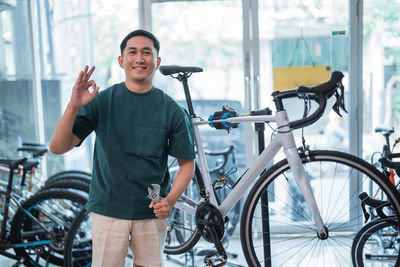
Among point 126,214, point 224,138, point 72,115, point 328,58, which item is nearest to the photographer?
point 72,115

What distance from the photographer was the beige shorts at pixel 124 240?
1.58m

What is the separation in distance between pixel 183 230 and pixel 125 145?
1.10 meters

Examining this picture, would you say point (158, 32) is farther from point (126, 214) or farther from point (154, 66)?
point (126, 214)

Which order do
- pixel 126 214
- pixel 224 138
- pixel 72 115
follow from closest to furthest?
Result: pixel 72 115
pixel 126 214
pixel 224 138

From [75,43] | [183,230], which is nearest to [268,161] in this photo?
[183,230]

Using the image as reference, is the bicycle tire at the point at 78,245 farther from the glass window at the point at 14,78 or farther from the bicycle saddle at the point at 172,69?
the glass window at the point at 14,78

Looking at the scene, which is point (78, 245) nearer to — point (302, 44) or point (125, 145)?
point (125, 145)

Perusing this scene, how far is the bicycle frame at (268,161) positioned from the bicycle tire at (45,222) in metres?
0.76

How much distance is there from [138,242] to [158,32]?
2158 millimetres

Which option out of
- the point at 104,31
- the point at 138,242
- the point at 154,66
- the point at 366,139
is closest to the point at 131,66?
the point at 154,66

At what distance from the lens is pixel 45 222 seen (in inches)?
102

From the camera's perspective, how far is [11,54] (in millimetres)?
3596

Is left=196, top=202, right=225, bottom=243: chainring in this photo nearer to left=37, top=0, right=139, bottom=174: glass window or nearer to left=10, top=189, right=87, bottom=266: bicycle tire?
left=10, top=189, right=87, bottom=266: bicycle tire

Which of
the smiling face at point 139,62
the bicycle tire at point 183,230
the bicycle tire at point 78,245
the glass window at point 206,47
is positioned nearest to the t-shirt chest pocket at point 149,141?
the smiling face at point 139,62
